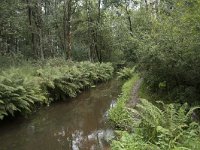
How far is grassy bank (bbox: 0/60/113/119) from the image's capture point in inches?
462

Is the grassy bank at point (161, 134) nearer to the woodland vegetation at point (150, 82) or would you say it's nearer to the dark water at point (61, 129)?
the woodland vegetation at point (150, 82)

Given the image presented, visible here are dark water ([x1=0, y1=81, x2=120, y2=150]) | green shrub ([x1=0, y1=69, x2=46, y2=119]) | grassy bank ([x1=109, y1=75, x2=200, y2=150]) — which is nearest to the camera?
grassy bank ([x1=109, y1=75, x2=200, y2=150])

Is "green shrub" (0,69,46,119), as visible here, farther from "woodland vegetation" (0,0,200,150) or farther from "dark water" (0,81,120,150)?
"dark water" (0,81,120,150)

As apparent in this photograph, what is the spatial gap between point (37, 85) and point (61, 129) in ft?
11.6

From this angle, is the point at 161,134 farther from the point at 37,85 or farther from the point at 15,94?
the point at 37,85

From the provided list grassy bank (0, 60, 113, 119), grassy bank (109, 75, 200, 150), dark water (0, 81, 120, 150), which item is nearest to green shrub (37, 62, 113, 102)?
grassy bank (0, 60, 113, 119)

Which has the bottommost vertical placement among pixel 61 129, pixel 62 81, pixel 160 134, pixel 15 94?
pixel 61 129

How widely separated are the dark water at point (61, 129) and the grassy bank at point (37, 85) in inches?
24.6

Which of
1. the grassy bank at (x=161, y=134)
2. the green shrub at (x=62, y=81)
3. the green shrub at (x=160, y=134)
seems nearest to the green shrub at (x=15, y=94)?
the green shrub at (x=62, y=81)

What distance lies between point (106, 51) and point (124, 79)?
16173mm

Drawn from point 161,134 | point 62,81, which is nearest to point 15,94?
point 62,81

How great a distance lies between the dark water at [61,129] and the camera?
32.9ft

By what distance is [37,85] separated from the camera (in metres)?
14.8

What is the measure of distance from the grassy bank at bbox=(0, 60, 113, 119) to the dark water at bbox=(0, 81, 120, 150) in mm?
624
